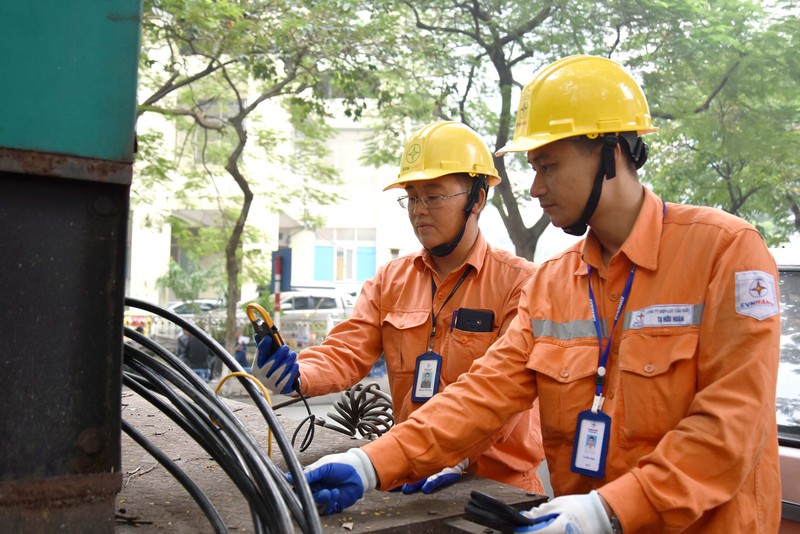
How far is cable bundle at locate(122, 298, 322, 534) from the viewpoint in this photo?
145 cm

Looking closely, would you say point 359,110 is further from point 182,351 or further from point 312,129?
point 182,351

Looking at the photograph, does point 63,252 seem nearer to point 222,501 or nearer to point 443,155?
point 222,501

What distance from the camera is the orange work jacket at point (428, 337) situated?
9.36ft

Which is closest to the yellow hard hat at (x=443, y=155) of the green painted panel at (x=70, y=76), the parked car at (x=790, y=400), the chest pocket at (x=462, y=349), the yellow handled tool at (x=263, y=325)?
the chest pocket at (x=462, y=349)

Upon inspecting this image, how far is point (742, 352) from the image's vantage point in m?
1.76

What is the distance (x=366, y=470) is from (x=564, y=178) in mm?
908

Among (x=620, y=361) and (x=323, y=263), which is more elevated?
(x=323, y=263)

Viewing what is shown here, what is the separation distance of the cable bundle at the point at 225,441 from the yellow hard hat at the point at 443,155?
5.24 feet

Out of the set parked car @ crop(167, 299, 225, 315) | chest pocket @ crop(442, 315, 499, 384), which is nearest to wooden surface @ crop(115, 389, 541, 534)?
chest pocket @ crop(442, 315, 499, 384)

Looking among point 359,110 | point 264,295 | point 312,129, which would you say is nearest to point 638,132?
point 359,110

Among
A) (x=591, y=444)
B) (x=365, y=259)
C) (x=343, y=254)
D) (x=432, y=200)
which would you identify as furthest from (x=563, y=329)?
(x=343, y=254)

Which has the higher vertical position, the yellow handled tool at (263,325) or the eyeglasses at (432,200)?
the eyeglasses at (432,200)

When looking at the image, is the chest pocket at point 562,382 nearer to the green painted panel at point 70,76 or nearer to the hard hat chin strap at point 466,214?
the hard hat chin strap at point 466,214

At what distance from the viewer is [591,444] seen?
1999 mm
